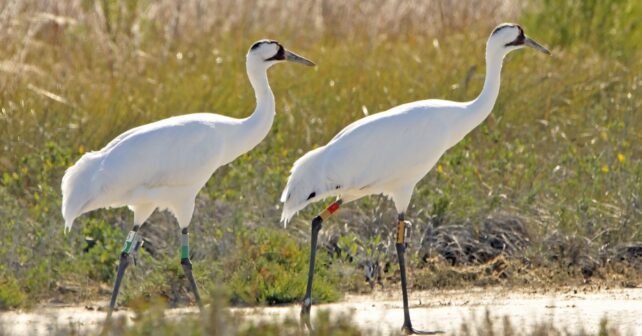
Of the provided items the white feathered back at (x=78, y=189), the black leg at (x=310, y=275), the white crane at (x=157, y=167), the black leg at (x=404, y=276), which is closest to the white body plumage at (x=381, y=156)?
the black leg at (x=404, y=276)

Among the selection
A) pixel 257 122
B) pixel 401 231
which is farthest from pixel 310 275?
pixel 257 122

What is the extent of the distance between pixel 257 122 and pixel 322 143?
2.79 m

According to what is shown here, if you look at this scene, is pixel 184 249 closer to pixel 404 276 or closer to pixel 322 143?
pixel 404 276

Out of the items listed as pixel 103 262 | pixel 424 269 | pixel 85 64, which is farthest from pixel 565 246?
pixel 85 64

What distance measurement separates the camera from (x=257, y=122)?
8.65 metres

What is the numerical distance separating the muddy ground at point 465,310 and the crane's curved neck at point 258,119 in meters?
1.02

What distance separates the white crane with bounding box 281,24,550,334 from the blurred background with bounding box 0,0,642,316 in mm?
626

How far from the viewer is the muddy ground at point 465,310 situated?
7.48 meters

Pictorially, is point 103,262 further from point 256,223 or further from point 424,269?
point 424,269

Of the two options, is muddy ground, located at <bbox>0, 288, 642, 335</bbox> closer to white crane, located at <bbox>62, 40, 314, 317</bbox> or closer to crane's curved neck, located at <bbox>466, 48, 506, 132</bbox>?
white crane, located at <bbox>62, 40, 314, 317</bbox>

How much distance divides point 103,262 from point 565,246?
3.02 metres

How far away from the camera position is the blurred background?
909 centimetres

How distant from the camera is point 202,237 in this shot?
9.44 m

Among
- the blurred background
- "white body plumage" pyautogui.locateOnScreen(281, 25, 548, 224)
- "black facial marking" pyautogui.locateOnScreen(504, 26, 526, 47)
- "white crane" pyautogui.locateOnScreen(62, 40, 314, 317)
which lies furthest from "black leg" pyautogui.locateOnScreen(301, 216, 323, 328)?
"black facial marking" pyautogui.locateOnScreen(504, 26, 526, 47)
